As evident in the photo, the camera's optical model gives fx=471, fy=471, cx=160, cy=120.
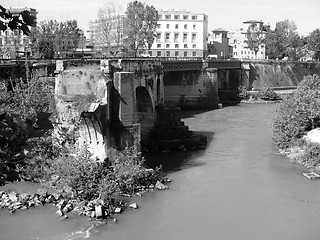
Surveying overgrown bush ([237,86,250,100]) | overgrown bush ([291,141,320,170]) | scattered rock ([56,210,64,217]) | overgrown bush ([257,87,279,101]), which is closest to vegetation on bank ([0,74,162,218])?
scattered rock ([56,210,64,217])

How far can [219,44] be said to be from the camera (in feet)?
293

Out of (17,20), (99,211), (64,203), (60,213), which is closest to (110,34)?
(64,203)

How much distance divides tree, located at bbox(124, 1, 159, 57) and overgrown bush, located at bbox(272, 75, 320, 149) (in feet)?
88.3

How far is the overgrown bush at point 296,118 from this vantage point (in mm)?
28516

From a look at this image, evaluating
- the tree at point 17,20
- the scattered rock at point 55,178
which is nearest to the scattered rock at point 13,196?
the scattered rock at point 55,178

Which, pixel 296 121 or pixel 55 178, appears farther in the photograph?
pixel 296 121

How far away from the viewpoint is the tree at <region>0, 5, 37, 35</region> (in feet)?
14.7

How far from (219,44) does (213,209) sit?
243 ft

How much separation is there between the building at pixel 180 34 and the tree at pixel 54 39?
2159cm

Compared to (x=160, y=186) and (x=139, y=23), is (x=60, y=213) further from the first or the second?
(x=139, y=23)

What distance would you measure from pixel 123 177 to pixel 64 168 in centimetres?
251

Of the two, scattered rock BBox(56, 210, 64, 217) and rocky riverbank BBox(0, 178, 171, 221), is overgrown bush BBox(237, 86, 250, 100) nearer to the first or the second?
rocky riverbank BBox(0, 178, 171, 221)

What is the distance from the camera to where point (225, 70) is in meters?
58.9

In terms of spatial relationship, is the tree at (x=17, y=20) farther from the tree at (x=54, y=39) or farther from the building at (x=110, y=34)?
the building at (x=110, y=34)
